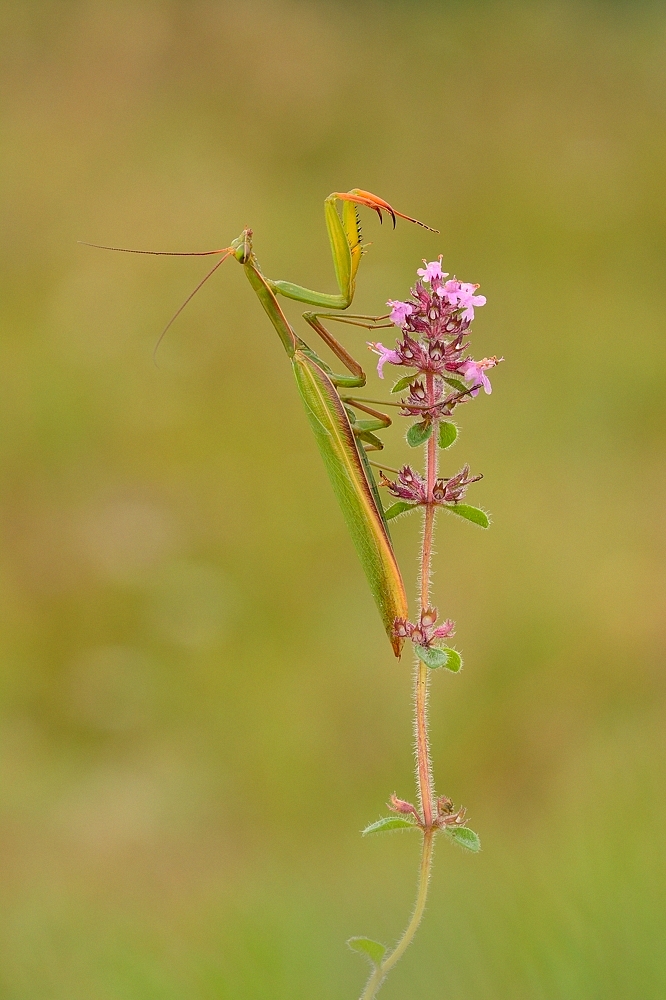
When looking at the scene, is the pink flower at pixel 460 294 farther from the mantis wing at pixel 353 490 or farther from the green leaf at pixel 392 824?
the green leaf at pixel 392 824

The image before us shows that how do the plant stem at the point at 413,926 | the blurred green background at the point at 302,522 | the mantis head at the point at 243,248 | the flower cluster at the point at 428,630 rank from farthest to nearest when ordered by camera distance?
the blurred green background at the point at 302,522
the mantis head at the point at 243,248
the flower cluster at the point at 428,630
the plant stem at the point at 413,926

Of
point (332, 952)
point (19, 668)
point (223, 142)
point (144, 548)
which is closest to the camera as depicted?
point (332, 952)

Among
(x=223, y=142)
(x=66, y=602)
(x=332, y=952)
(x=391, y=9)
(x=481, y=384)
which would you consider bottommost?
(x=332, y=952)

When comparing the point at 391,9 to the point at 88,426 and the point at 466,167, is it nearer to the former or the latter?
the point at 466,167

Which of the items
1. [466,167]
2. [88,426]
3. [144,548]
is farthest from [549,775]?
[466,167]

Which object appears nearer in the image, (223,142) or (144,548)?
(144,548)

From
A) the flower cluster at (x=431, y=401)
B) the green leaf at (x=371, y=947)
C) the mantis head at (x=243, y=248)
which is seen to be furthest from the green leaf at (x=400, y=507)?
the mantis head at (x=243, y=248)
